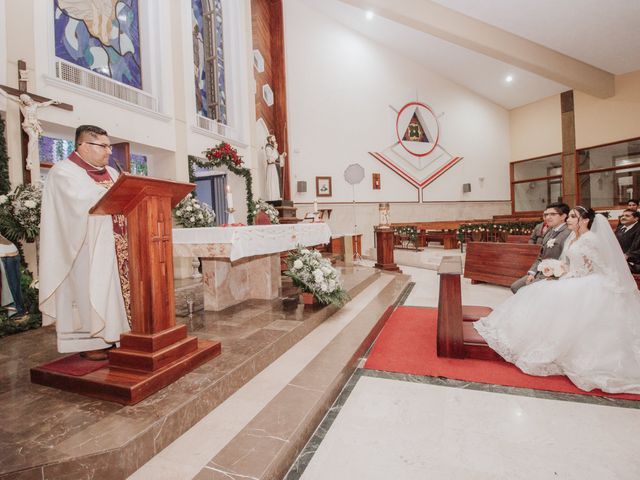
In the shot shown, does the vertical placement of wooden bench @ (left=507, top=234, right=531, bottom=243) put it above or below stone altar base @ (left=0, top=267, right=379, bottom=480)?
above

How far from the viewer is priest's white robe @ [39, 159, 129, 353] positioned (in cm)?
191

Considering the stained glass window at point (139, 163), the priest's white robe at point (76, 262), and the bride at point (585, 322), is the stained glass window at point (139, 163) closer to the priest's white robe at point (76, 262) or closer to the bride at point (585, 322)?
the priest's white robe at point (76, 262)

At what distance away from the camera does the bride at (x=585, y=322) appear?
2.41m

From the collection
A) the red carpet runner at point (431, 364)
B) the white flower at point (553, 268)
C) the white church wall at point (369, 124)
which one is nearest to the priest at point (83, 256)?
the red carpet runner at point (431, 364)

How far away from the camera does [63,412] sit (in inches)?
66.5

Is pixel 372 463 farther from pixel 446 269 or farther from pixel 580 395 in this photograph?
pixel 446 269

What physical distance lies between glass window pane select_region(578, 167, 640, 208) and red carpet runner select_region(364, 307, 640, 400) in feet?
38.9

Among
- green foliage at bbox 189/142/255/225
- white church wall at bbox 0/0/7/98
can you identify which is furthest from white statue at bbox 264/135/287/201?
white church wall at bbox 0/0/7/98

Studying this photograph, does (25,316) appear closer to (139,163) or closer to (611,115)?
(139,163)

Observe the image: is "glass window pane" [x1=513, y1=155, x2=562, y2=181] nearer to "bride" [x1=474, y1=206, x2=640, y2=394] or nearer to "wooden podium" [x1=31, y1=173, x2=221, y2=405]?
"bride" [x1=474, y1=206, x2=640, y2=394]

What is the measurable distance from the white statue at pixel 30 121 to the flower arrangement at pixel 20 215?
29.1 inches

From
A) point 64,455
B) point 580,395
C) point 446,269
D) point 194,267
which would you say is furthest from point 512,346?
point 194,267

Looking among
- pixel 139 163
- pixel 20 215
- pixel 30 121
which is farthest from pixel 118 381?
pixel 139 163

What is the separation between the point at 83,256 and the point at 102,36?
5414mm
